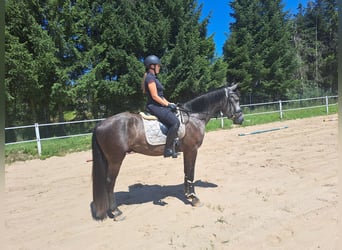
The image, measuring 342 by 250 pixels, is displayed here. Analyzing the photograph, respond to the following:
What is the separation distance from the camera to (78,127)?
1314 centimetres

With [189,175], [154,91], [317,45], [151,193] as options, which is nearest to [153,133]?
[154,91]

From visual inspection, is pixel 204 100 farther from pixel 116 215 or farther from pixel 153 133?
pixel 116 215

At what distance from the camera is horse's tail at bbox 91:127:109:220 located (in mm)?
3354

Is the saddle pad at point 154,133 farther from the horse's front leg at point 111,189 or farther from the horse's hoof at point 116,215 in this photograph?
the horse's hoof at point 116,215

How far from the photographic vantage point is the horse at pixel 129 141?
3.38 m

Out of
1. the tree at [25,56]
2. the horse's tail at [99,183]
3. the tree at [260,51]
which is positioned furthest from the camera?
the tree at [260,51]

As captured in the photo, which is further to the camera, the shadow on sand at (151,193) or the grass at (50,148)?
the grass at (50,148)

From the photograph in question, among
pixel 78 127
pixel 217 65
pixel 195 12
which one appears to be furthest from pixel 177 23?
pixel 78 127

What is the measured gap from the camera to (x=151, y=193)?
4375 millimetres

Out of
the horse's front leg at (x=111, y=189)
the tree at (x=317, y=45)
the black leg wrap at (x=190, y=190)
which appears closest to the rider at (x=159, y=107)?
the black leg wrap at (x=190, y=190)

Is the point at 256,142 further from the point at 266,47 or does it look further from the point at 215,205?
the point at 266,47

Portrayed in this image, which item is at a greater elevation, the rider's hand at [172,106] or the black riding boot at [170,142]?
the rider's hand at [172,106]

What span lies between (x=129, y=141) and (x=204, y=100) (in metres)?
1.42

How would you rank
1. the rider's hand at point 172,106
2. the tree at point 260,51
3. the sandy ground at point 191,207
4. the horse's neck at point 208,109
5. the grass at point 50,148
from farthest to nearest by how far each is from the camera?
the tree at point 260,51 < the grass at point 50,148 < the horse's neck at point 208,109 < the rider's hand at point 172,106 < the sandy ground at point 191,207
